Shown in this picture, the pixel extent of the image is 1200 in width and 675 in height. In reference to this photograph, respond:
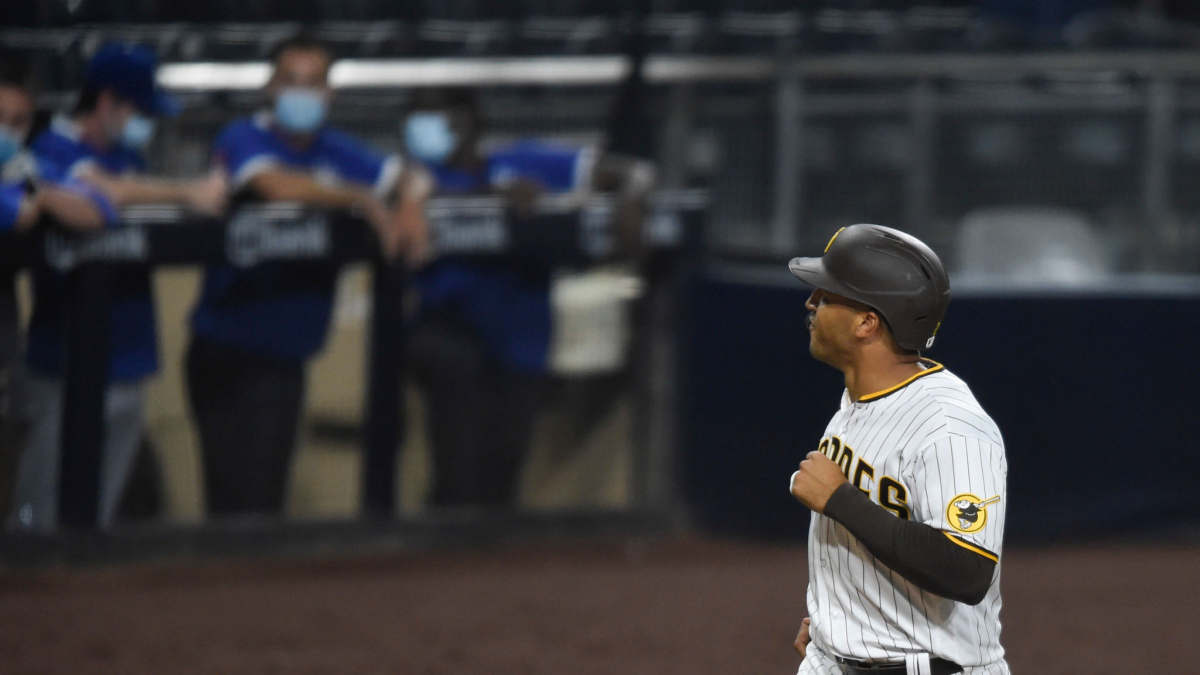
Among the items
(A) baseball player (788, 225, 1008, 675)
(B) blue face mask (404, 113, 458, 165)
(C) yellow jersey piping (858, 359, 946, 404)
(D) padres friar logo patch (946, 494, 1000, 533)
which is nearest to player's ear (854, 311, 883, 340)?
(A) baseball player (788, 225, 1008, 675)

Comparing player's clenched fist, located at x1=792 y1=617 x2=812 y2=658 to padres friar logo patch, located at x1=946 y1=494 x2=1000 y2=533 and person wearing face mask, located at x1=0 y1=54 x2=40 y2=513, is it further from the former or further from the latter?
person wearing face mask, located at x1=0 y1=54 x2=40 y2=513

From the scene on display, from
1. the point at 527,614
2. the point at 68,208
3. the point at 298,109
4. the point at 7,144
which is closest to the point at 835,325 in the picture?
the point at 527,614

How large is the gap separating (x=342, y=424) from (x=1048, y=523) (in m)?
3.23

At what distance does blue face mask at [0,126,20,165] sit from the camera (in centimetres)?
555

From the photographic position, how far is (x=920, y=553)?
232 centimetres

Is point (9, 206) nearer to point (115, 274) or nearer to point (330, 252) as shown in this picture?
point (115, 274)

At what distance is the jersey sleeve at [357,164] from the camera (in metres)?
6.31

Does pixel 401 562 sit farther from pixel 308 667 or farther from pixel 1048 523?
pixel 1048 523

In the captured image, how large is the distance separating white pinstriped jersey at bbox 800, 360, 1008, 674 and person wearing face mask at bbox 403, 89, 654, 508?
12.8 ft

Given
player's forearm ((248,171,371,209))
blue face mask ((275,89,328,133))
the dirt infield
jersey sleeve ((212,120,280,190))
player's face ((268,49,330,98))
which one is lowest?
the dirt infield

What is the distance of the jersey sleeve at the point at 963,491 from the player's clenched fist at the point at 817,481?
14 centimetres

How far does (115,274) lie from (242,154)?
734mm

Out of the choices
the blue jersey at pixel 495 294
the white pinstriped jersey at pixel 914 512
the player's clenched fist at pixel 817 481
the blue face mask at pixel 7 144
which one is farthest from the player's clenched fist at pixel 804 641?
the blue face mask at pixel 7 144

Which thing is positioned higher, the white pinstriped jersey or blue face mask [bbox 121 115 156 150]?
blue face mask [bbox 121 115 156 150]
